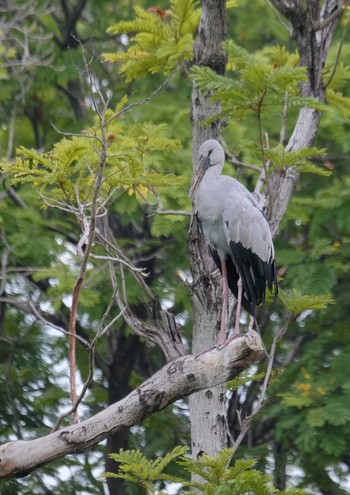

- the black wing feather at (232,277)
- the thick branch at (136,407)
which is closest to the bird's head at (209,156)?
the black wing feather at (232,277)

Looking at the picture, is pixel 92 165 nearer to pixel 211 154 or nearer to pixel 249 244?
pixel 211 154

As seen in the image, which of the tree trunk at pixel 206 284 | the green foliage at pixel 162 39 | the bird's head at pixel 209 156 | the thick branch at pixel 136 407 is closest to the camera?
the thick branch at pixel 136 407

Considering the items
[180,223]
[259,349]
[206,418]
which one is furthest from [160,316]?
[180,223]

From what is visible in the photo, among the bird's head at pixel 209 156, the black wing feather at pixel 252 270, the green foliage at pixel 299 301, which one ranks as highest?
the bird's head at pixel 209 156

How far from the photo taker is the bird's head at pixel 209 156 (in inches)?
369

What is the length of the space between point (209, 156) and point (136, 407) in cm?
246

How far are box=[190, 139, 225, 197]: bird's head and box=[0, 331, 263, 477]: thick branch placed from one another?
2.06m

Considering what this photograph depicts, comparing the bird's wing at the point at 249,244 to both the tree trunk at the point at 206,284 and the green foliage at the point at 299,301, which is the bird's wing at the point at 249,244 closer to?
the green foliage at the point at 299,301

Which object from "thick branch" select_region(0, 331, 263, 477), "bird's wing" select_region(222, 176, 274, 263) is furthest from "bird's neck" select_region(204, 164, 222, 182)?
"thick branch" select_region(0, 331, 263, 477)

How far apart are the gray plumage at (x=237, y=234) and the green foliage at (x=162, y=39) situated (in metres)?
1.18

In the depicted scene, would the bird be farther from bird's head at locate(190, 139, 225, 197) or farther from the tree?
the tree

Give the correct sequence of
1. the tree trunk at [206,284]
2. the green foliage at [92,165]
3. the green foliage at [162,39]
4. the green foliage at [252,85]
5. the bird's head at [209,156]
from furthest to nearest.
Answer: the green foliage at [162,39]
the tree trunk at [206,284]
the bird's head at [209,156]
the green foliage at [92,165]
the green foliage at [252,85]

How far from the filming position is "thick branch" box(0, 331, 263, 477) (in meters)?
7.59

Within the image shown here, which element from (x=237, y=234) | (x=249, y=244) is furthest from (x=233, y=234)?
(x=249, y=244)
